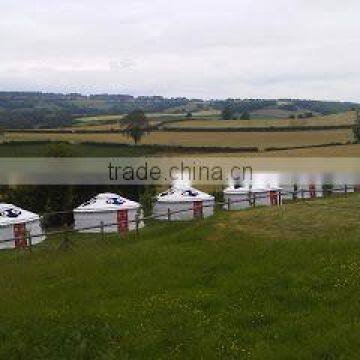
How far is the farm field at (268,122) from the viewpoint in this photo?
89.1 meters

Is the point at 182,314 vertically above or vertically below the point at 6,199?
above

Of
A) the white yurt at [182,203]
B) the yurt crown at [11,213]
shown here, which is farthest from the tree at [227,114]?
the yurt crown at [11,213]

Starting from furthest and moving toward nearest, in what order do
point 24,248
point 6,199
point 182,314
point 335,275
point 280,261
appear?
1. point 6,199
2. point 24,248
3. point 280,261
4. point 335,275
5. point 182,314

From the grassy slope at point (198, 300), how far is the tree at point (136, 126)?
196 feet

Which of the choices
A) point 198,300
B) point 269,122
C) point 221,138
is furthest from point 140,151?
point 198,300

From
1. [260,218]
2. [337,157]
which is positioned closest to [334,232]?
[260,218]

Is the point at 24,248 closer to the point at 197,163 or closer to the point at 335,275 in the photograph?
the point at 335,275

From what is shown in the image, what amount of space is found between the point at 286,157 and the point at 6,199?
25.9 meters

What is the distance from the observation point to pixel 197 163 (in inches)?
2357

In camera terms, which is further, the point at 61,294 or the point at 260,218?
the point at 260,218

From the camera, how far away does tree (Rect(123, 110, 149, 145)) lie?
264 feet

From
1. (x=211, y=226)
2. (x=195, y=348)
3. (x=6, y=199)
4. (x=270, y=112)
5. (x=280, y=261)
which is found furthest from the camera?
(x=270, y=112)

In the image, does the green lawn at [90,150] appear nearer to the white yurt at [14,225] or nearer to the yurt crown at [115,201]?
the yurt crown at [115,201]

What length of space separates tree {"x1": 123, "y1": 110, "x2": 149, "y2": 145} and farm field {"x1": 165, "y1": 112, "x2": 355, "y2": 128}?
5.10 metres
